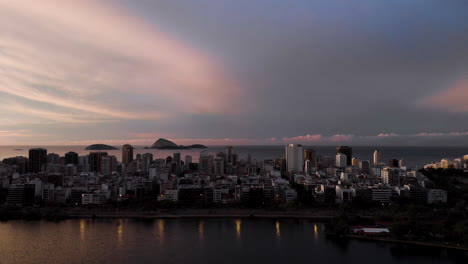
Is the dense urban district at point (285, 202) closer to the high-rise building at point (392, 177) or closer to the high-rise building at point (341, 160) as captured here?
the high-rise building at point (392, 177)

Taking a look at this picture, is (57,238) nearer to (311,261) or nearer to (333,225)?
(311,261)

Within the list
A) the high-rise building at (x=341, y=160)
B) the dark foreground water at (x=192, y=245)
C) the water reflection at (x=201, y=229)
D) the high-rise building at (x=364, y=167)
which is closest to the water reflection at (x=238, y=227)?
the dark foreground water at (x=192, y=245)

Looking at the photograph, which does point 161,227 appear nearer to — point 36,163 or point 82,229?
point 82,229

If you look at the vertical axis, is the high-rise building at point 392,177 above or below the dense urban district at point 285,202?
above

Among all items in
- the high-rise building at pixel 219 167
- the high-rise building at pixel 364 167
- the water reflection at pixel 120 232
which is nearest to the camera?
the water reflection at pixel 120 232

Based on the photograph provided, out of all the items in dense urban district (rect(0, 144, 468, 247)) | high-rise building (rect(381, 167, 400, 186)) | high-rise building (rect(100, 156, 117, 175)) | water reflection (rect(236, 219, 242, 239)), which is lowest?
water reflection (rect(236, 219, 242, 239))

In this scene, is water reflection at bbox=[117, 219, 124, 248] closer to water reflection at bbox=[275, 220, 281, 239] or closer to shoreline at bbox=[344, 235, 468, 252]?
water reflection at bbox=[275, 220, 281, 239]

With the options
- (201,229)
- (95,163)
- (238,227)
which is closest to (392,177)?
(238,227)

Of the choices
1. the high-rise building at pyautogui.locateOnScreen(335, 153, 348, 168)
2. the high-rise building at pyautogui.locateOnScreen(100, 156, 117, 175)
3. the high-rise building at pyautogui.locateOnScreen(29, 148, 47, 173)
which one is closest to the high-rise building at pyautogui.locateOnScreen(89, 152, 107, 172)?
the high-rise building at pyautogui.locateOnScreen(100, 156, 117, 175)
